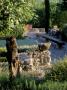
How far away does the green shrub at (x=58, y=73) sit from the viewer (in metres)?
10.1

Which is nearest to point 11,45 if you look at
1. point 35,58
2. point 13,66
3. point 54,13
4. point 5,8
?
point 13,66

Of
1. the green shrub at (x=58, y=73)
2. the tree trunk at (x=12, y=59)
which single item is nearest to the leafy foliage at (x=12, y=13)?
the tree trunk at (x=12, y=59)

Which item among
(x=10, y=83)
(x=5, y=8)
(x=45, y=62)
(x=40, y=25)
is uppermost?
(x=5, y=8)

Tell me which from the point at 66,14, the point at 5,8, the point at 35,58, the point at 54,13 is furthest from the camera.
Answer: the point at 54,13

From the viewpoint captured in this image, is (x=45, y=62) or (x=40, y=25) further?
(x=40, y=25)

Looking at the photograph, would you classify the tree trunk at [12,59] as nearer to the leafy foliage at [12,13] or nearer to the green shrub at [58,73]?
the leafy foliage at [12,13]

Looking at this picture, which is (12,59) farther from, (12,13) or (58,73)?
(58,73)

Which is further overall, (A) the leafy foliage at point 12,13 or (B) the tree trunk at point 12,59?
(B) the tree trunk at point 12,59

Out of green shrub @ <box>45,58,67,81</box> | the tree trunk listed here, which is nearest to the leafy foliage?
the tree trunk

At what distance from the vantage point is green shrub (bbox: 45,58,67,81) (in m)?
10.1

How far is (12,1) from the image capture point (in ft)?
29.2

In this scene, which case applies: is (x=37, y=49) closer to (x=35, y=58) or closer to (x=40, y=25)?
(x=35, y=58)

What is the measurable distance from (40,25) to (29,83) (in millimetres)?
28753

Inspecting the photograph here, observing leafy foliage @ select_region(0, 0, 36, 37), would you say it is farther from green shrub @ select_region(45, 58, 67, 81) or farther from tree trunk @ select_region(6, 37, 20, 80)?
green shrub @ select_region(45, 58, 67, 81)
